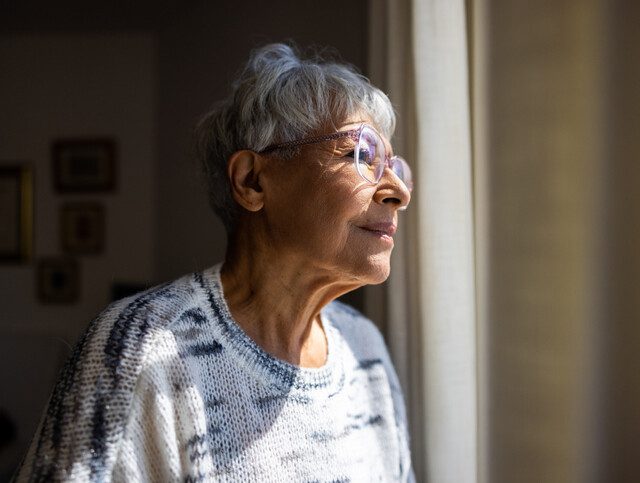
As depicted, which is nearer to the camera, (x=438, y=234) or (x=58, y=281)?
(x=438, y=234)

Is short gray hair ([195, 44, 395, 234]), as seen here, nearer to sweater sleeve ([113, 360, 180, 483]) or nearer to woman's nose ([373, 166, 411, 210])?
woman's nose ([373, 166, 411, 210])

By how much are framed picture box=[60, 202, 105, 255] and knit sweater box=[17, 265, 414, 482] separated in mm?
2320

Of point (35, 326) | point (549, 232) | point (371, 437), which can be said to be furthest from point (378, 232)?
point (35, 326)

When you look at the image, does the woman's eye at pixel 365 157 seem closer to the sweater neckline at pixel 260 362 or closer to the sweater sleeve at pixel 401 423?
the sweater neckline at pixel 260 362

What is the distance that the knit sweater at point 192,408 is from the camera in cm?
89

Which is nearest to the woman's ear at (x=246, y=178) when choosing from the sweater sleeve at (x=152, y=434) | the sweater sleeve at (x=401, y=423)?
the sweater sleeve at (x=152, y=434)

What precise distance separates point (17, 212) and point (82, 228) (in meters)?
0.41

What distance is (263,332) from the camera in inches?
44.2

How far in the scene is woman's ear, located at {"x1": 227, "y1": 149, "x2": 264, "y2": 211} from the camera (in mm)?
1124

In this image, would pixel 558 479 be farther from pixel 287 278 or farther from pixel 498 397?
pixel 287 278

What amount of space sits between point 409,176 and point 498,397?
1.49 feet

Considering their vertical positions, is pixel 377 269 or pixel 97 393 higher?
pixel 377 269

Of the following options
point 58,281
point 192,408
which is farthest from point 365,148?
point 58,281

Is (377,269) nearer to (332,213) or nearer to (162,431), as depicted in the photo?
(332,213)
